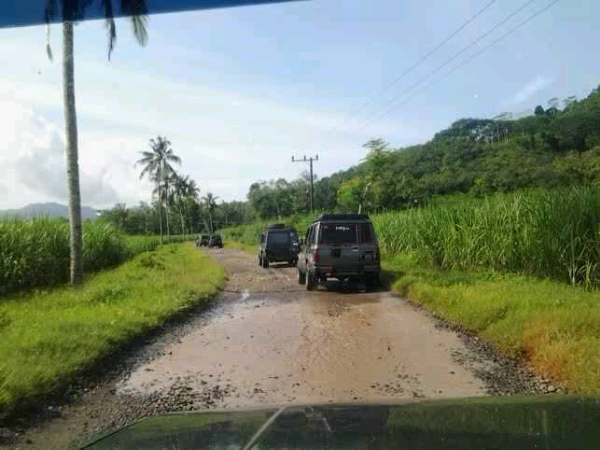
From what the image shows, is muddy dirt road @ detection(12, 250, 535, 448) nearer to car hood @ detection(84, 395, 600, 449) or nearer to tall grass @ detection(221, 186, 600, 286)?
car hood @ detection(84, 395, 600, 449)

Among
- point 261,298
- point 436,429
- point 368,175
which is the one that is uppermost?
point 368,175

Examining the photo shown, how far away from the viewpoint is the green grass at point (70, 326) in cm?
631

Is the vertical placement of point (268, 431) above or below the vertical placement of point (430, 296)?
above

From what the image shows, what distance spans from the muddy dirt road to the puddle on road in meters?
0.01

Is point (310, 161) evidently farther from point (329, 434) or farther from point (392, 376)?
point (329, 434)

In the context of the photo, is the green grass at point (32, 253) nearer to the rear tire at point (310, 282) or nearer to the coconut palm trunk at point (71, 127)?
the coconut palm trunk at point (71, 127)

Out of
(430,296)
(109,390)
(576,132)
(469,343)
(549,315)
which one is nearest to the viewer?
(109,390)

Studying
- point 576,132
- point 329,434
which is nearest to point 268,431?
point 329,434

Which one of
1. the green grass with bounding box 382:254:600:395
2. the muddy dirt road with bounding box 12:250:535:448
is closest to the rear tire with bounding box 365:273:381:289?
the green grass with bounding box 382:254:600:395

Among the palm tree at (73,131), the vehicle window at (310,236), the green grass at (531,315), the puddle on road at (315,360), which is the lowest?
the puddle on road at (315,360)

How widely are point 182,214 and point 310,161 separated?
134ft

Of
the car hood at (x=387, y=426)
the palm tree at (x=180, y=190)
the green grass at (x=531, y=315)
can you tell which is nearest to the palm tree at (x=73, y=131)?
the green grass at (x=531, y=315)

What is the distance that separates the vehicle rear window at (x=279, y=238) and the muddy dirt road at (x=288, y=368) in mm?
15885

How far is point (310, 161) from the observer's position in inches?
2275
